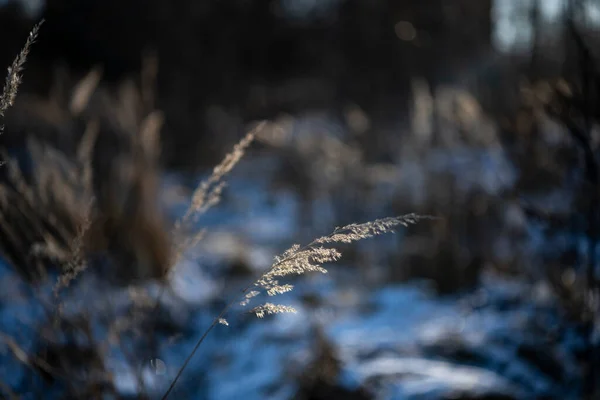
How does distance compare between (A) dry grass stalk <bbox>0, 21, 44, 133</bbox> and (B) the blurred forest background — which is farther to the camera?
(B) the blurred forest background

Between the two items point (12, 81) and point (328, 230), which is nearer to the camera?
point (12, 81)

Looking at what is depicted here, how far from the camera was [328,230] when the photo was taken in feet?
19.6

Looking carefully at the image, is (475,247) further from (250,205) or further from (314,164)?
(250,205)

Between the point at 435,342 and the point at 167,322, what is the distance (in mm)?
1540

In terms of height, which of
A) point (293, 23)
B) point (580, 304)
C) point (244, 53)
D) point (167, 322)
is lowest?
point (580, 304)

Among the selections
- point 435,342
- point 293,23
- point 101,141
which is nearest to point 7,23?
point 101,141

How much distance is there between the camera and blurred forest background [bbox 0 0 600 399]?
7.61ft

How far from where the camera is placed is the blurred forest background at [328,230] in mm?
2320

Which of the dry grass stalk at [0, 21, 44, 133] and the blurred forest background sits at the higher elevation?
the blurred forest background

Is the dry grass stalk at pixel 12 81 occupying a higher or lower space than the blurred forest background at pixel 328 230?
lower

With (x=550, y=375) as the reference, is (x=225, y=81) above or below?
above

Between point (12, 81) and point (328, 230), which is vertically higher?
point (328, 230)

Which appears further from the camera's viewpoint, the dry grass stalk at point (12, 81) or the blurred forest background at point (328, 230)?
the blurred forest background at point (328, 230)

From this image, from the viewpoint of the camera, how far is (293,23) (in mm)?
14453
